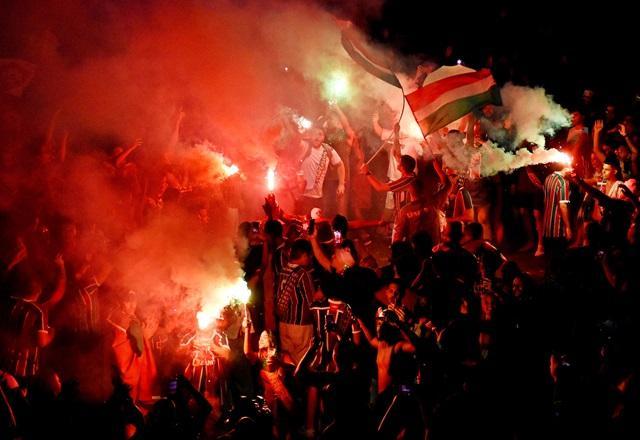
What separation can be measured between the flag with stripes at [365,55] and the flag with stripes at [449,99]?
1.25 metres

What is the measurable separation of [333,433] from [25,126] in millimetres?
5013

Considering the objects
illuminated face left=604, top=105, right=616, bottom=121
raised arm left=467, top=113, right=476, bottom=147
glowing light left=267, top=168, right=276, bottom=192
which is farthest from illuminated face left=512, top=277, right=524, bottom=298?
glowing light left=267, top=168, right=276, bottom=192

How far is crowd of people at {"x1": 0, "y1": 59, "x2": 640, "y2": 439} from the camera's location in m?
3.88

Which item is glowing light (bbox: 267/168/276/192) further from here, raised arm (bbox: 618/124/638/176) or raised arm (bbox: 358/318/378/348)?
raised arm (bbox: 358/318/378/348)

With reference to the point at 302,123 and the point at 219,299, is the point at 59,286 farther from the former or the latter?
the point at 302,123

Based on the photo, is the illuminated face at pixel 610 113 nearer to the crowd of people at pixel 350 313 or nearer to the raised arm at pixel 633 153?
the crowd of people at pixel 350 313

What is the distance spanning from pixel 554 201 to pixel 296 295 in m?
4.32

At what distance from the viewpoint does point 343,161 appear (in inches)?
416

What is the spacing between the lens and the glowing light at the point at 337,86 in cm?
1002

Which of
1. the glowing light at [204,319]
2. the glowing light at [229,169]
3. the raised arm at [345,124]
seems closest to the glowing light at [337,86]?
the raised arm at [345,124]

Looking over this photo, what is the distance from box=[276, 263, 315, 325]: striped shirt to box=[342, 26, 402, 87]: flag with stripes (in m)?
4.87

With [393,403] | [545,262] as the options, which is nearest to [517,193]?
[545,262]

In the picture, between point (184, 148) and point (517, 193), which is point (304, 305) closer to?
point (184, 148)

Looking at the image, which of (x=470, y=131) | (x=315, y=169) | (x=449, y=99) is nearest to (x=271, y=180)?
(x=315, y=169)
